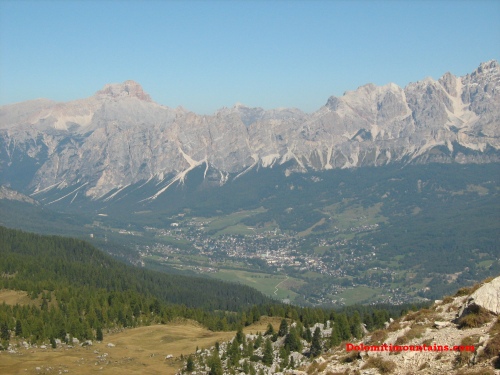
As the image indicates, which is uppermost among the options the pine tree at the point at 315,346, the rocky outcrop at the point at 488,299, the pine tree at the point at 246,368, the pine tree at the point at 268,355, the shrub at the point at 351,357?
the rocky outcrop at the point at 488,299

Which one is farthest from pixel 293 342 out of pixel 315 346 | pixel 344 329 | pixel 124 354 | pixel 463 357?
pixel 463 357

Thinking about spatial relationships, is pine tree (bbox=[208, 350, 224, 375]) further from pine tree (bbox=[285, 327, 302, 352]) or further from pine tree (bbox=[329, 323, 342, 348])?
pine tree (bbox=[329, 323, 342, 348])

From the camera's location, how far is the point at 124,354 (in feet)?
338

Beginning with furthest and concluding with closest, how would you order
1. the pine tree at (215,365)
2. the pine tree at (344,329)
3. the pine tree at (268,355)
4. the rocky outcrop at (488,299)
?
the pine tree at (344,329), the pine tree at (268,355), the pine tree at (215,365), the rocky outcrop at (488,299)

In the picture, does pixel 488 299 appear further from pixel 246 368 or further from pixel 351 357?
pixel 246 368

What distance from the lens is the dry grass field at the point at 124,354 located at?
89.4 m

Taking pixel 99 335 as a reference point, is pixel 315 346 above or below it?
above

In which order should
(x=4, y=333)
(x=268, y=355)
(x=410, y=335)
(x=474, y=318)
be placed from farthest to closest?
(x=4, y=333)
(x=268, y=355)
(x=410, y=335)
(x=474, y=318)

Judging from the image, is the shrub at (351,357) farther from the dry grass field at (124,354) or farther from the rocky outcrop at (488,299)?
the dry grass field at (124,354)

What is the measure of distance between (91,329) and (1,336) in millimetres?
17096

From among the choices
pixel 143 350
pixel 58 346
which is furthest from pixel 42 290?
pixel 143 350

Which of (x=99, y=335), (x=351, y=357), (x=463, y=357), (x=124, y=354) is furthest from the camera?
(x=99, y=335)

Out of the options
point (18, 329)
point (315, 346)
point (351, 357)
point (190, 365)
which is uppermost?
point (351, 357)

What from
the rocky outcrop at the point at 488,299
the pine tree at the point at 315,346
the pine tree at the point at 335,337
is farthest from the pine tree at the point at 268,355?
the rocky outcrop at the point at 488,299
